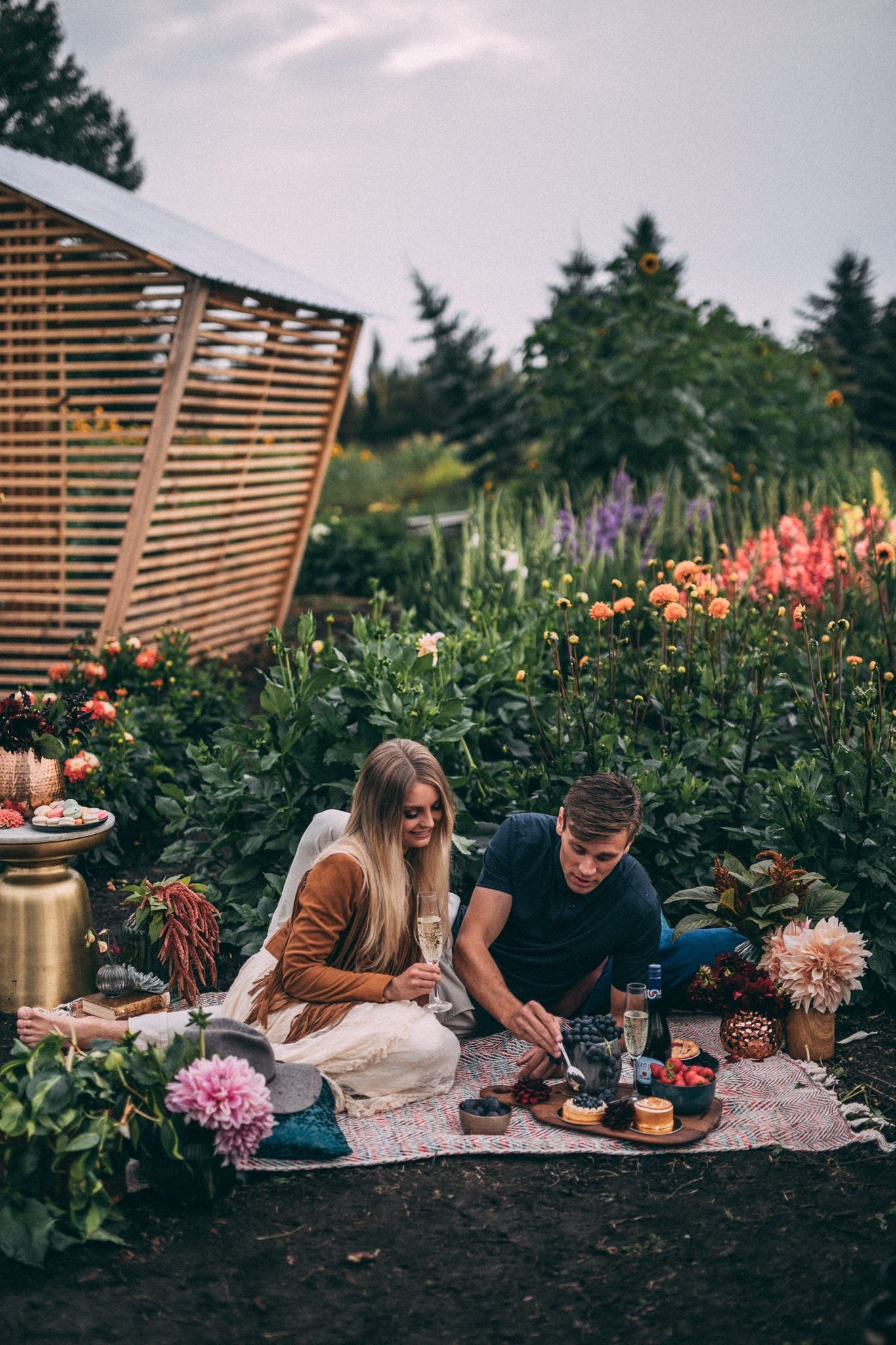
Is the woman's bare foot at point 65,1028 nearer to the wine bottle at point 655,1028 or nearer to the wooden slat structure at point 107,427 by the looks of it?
the wine bottle at point 655,1028

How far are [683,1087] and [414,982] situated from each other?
0.76 m

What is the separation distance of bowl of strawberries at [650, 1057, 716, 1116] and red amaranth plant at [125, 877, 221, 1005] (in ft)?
4.56

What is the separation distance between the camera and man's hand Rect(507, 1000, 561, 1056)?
3.37m

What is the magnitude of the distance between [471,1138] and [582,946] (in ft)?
2.28

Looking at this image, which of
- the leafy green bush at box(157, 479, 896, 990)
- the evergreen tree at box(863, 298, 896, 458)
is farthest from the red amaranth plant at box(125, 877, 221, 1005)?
the evergreen tree at box(863, 298, 896, 458)

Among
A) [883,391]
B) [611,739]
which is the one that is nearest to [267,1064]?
[611,739]

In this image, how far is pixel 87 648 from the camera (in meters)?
6.59

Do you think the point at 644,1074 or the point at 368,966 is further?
the point at 368,966

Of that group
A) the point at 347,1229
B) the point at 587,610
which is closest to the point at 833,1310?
the point at 347,1229

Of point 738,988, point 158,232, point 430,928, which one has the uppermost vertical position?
point 158,232

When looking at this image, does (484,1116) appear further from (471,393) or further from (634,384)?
(471,393)

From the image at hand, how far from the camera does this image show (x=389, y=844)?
340 centimetres

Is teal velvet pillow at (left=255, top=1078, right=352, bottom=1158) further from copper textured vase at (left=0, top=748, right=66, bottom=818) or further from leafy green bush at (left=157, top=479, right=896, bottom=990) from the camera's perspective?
copper textured vase at (left=0, top=748, right=66, bottom=818)

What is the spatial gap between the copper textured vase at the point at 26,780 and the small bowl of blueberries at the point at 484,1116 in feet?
5.82
